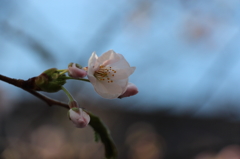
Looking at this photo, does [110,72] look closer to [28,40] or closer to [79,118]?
[79,118]

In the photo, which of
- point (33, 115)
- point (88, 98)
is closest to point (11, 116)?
point (33, 115)

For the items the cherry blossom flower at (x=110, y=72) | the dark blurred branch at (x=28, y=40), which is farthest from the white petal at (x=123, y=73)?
the dark blurred branch at (x=28, y=40)

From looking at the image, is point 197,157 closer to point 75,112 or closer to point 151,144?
point 151,144

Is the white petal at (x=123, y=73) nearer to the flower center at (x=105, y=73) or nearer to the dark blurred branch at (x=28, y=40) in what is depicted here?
the flower center at (x=105, y=73)

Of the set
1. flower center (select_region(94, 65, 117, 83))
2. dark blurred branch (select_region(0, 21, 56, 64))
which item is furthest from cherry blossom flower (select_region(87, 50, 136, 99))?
dark blurred branch (select_region(0, 21, 56, 64))

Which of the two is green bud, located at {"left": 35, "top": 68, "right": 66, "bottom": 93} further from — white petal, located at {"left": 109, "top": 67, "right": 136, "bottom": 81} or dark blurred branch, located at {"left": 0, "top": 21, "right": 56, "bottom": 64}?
dark blurred branch, located at {"left": 0, "top": 21, "right": 56, "bottom": 64}

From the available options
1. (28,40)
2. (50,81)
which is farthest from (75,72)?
(28,40)
